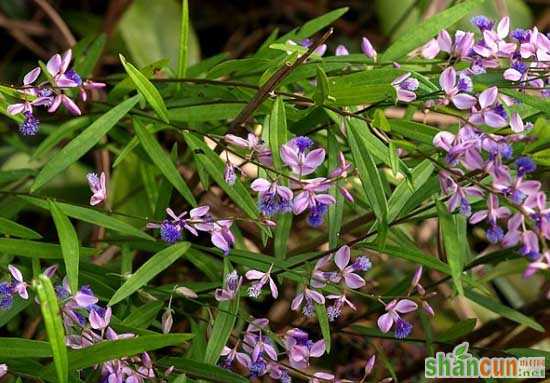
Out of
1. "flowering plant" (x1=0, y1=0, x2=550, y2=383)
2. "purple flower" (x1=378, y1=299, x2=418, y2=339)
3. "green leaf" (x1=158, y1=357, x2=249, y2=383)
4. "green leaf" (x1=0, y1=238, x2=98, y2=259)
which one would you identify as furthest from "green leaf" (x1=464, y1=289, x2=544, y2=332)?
"green leaf" (x1=0, y1=238, x2=98, y2=259)

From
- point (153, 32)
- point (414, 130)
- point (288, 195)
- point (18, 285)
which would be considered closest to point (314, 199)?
point (288, 195)

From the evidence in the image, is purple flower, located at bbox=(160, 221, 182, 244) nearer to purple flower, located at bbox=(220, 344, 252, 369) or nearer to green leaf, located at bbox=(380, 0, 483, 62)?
purple flower, located at bbox=(220, 344, 252, 369)

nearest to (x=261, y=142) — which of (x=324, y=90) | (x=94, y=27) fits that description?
(x=324, y=90)

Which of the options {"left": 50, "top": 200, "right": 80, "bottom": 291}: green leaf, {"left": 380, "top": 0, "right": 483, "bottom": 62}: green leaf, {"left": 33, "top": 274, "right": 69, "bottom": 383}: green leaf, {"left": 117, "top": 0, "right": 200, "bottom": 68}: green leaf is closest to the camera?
{"left": 33, "top": 274, "right": 69, "bottom": 383}: green leaf

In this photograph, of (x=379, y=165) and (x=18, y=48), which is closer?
(x=379, y=165)

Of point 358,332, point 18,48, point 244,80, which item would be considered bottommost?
point 358,332

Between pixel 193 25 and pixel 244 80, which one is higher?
pixel 244 80

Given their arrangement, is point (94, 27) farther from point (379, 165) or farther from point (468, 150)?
point (468, 150)

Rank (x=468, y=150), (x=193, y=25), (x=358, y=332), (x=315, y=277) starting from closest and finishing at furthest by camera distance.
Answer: (x=468, y=150)
(x=315, y=277)
(x=358, y=332)
(x=193, y=25)
